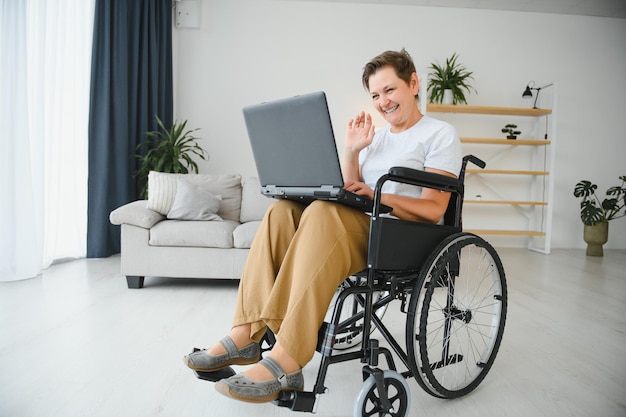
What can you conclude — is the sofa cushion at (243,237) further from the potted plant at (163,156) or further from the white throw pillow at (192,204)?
the potted plant at (163,156)

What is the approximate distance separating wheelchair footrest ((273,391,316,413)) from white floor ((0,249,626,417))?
0.74ft

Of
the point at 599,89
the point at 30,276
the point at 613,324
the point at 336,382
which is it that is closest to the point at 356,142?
the point at 336,382

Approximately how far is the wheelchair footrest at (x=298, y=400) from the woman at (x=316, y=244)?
2 cm

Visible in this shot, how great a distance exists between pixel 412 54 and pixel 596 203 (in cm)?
275

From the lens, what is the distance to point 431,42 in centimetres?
515

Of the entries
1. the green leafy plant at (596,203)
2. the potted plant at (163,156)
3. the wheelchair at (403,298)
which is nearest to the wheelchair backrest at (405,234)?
the wheelchair at (403,298)

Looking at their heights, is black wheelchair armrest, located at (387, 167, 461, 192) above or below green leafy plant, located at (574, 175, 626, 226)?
above

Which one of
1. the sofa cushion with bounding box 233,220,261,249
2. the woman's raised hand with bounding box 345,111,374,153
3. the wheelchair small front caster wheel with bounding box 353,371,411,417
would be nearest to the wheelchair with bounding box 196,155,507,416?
the wheelchair small front caster wheel with bounding box 353,371,411,417

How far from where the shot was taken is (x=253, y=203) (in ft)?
11.0

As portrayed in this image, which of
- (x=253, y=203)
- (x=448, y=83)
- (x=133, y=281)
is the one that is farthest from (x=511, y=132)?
(x=133, y=281)

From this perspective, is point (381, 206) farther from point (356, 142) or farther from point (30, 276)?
point (30, 276)

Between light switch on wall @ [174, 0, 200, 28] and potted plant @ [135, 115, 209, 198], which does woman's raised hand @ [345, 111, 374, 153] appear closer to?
potted plant @ [135, 115, 209, 198]

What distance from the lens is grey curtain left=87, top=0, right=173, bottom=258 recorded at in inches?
151

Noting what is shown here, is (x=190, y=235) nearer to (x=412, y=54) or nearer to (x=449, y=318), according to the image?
(x=449, y=318)
